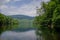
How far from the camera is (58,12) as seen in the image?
52.8 meters

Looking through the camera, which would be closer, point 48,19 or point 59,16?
point 59,16

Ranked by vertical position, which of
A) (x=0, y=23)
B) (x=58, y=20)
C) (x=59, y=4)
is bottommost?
(x=0, y=23)

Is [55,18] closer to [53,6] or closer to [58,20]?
[58,20]

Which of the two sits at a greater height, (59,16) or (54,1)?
(54,1)

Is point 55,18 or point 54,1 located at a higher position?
point 54,1

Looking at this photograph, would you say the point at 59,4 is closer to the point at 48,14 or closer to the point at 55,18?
the point at 55,18

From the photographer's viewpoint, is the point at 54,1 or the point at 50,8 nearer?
the point at 54,1

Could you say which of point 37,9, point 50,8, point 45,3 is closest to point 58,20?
point 50,8

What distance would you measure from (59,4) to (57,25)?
6914 mm

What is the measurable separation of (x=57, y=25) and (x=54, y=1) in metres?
7.30

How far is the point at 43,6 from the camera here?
74188 millimetres

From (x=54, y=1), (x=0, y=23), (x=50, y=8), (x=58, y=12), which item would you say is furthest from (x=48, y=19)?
(x=0, y=23)

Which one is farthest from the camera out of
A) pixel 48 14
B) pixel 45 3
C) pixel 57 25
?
pixel 45 3

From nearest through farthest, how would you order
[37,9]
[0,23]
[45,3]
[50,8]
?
[50,8], [45,3], [37,9], [0,23]
